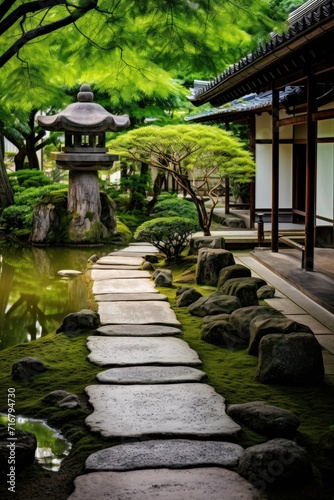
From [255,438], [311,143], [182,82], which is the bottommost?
[255,438]

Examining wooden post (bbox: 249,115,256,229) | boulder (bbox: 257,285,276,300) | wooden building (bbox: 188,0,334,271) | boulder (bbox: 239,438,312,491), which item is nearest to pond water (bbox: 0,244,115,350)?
boulder (bbox: 257,285,276,300)

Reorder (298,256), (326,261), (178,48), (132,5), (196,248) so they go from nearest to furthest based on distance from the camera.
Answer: (132,5) < (178,48) < (326,261) < (298,256) < (196,248)

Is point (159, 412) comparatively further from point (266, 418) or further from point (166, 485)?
point (166, 485)

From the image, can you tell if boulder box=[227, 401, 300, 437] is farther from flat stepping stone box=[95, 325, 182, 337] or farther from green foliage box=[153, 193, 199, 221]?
green foliage box=[153, 193, 199, 221]

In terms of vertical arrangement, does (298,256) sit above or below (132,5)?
below

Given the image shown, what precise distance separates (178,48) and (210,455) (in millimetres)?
4571

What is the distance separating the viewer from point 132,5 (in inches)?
286

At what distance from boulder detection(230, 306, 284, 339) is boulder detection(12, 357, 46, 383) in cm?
237

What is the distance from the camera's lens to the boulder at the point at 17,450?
488cm

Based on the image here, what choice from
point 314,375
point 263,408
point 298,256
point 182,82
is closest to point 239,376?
point 314,375

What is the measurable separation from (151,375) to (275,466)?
2451 millimetres

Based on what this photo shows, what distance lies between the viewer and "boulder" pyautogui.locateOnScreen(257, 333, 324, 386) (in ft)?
22.3

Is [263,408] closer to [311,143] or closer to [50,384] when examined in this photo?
[50,384]

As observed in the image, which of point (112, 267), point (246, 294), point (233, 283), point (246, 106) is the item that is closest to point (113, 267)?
point (112, 267)
